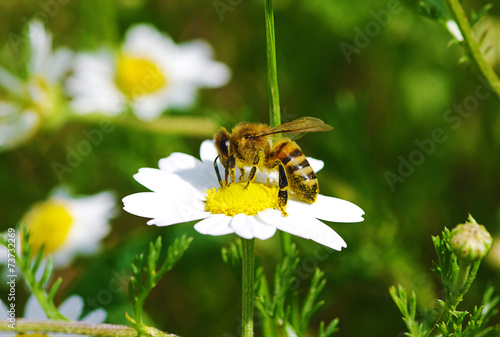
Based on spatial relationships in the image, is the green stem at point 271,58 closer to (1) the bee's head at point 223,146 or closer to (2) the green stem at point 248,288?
(1) the bee's head at point 223,146

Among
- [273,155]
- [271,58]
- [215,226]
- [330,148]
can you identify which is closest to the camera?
[215,226]

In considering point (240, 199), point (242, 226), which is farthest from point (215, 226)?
point (240, 199)

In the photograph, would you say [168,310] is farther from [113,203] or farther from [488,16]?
[488,16]

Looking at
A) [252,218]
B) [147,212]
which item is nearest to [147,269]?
[147,212]

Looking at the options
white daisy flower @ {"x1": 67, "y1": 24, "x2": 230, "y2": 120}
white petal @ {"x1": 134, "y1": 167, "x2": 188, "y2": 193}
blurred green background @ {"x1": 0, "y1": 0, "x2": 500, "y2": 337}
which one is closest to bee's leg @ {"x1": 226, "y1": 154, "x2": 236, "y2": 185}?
white petal @ {"x1": 134, "y1": 167, "x2": 188, "y2": 193}

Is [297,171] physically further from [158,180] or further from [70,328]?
[70,328]

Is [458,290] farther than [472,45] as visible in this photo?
No
